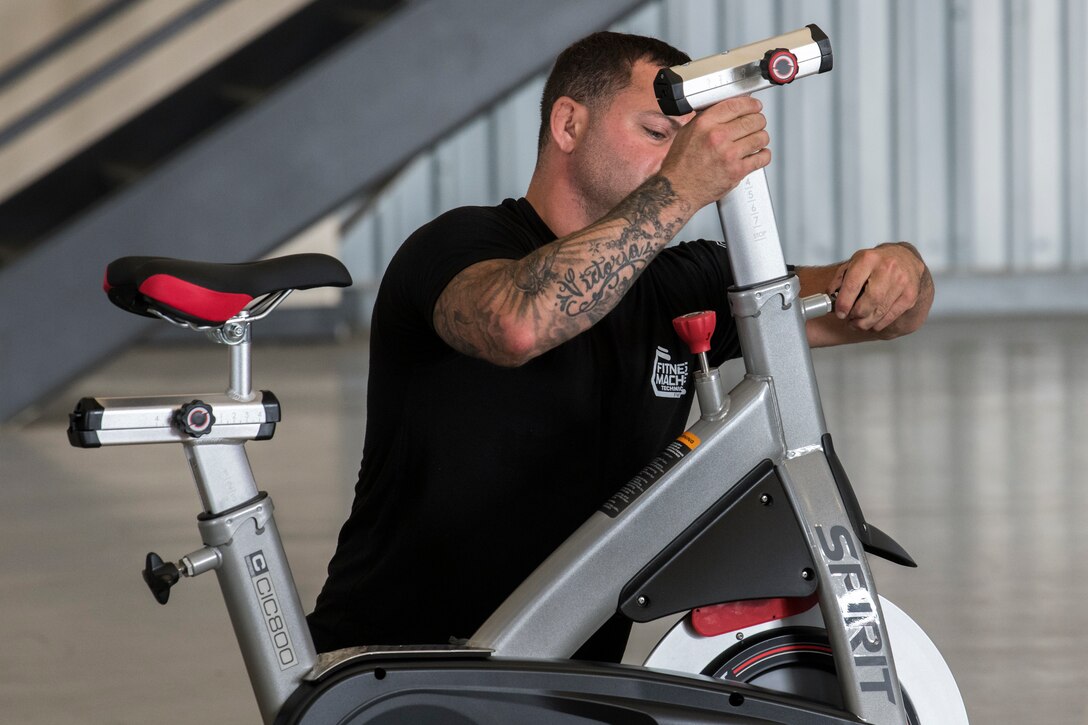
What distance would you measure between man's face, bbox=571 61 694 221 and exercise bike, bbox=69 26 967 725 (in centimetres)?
21

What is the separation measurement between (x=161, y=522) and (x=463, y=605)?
1971 millimetres

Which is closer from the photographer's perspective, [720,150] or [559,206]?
[720,150]

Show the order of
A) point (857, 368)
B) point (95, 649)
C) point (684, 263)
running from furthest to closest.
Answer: point (857, 368)
point (95, 649)
point (684, 263)

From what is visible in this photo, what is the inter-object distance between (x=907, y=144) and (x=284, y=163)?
435 cm

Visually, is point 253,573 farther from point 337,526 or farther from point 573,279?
point 337,526

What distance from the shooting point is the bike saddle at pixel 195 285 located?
44.2 inches

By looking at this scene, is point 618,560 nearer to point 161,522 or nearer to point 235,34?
point 161,522

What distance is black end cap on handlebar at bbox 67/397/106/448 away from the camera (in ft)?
3.63

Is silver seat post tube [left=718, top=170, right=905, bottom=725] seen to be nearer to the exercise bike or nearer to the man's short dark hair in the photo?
the exercise bike

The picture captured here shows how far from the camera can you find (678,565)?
1257mm

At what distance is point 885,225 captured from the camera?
746cm

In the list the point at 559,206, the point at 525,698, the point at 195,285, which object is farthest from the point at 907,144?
the point at 195,285

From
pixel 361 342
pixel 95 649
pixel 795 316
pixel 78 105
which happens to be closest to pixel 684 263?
pixel 795 316

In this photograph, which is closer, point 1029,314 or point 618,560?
point 618,560
